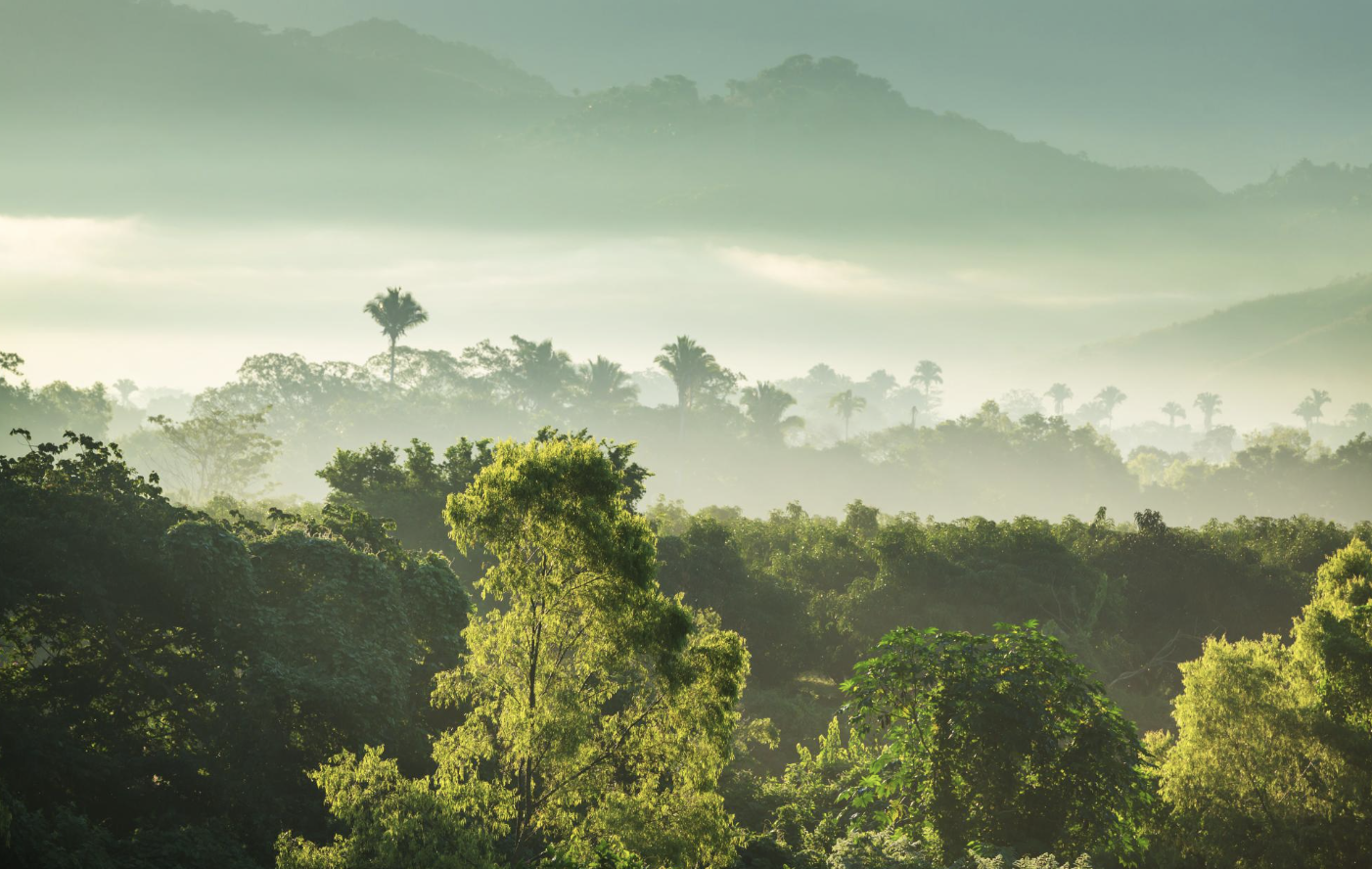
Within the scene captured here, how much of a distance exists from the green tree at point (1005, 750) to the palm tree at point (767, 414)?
100 meters

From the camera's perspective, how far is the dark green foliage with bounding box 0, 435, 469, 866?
42.1ft

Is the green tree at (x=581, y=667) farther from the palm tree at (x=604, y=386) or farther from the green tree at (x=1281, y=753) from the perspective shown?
the palm tree at (x=604, y=386)

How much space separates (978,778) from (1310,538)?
3077 cm

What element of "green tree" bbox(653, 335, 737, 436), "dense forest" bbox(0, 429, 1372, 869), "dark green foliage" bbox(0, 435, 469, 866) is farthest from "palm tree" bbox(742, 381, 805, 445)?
"dark green foliage" bbox(0, 435, 469, 866)

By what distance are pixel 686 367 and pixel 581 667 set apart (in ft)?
318

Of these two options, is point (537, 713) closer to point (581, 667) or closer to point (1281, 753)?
point (581, 667)

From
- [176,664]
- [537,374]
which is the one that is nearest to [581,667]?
[176,664]

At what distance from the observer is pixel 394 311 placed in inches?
3514

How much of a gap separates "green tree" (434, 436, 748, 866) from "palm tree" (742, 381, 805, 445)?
345 feet

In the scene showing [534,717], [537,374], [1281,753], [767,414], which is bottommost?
[1281,753]

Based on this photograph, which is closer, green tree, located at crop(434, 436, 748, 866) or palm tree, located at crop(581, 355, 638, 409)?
green tree, located at crop(434, 436, 748, 866)

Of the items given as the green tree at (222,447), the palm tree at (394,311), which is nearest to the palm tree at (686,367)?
the palm tree at (394,311)

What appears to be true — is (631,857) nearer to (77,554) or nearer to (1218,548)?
(77,554)

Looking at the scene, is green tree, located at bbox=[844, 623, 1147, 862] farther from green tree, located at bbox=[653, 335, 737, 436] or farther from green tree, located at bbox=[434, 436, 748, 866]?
green tree, located at bbox=[653, 335, 737, 436]
